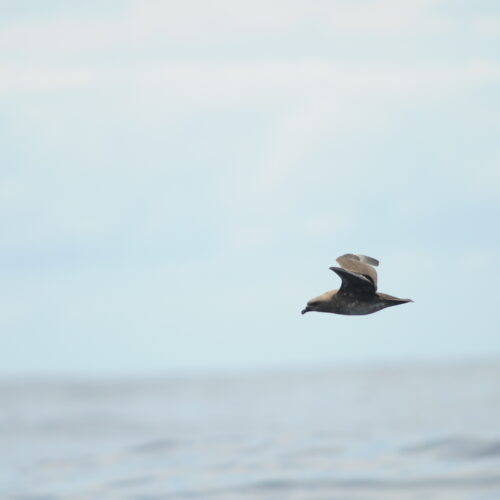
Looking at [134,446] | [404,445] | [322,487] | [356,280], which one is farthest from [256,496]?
[356,280]

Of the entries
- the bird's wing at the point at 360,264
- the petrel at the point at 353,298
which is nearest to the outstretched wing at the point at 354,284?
the petrel at the point at 353,298

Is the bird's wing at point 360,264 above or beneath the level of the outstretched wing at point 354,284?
above

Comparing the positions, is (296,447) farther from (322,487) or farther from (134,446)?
(322,487)

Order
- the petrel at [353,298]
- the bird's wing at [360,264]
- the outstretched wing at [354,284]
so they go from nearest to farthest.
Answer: the outstretched wing at [354,284]
the petrel at [353,298]
the bird's wing at [360,264]

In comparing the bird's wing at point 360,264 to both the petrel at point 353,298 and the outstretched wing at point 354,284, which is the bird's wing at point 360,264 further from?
the outstretched wing at point 354,284

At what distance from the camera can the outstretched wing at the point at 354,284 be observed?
2102 cm

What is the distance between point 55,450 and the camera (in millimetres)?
187375

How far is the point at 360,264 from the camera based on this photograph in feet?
75.1

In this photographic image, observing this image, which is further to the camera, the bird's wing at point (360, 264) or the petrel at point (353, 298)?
the bird's wing at point (360, 264)

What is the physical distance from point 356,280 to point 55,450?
564 feet

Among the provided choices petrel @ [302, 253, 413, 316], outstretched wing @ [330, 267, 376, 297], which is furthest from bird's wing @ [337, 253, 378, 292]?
outstretched wing @ [330, 267, 376, 297]

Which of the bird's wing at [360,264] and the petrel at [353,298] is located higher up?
the bird's wing at [360,264]

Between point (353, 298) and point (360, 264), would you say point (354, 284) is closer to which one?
point (353, 298)

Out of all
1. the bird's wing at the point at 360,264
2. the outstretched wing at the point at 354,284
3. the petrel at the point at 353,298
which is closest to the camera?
the outstretched wing at the point at 354,284
